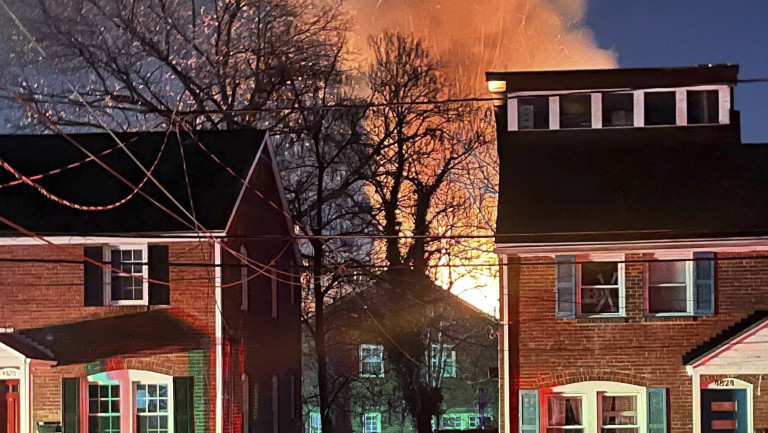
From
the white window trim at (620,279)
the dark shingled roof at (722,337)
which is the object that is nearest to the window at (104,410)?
the white window trim at (620,279)

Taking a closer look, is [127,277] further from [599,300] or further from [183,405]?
[599,300]

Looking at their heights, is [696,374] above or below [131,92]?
→ below

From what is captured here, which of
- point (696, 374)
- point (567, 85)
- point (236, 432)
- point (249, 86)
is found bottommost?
point (236, 432)

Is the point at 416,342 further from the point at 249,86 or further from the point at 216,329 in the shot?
the point at 216,329

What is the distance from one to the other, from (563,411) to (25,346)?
406 inches

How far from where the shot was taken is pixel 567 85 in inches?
892

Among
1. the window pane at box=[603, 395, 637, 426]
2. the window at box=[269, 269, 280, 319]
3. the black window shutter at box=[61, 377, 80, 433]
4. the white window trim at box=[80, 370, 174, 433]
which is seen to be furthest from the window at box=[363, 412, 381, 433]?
the window pane at box=[603, 395, 637, 426]

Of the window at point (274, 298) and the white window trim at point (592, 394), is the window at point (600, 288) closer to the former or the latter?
the white window trim at point (592, 394)

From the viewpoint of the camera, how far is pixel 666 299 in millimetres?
19875

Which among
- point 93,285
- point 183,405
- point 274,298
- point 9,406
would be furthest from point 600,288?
point 9,406

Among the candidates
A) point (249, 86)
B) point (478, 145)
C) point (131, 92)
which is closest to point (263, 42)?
point (249, 86)

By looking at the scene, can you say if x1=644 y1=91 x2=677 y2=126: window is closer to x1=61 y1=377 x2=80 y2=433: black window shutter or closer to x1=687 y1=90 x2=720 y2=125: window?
x1=687 y1=90 x2=720 y2=125: window

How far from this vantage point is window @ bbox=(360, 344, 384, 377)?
46469 millimetres

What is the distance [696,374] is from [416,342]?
59.9 feet
